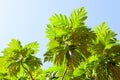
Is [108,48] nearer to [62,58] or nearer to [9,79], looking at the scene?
[62,58]

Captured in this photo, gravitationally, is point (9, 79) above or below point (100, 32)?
below

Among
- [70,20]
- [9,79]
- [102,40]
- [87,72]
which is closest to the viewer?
[70,20]

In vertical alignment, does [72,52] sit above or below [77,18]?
below

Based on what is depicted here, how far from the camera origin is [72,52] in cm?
2031

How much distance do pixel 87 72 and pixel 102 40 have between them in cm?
298

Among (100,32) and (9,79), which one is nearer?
(100,32)

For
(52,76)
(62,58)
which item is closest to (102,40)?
(62,58)

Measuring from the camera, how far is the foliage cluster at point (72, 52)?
20.3 meters

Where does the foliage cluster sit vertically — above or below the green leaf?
below

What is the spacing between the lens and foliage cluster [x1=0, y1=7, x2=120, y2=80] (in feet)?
66.6

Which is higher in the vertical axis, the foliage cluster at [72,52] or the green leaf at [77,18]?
the green leaf at [77,18]

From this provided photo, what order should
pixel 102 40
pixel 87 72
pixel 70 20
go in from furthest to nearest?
pixel 87 72
pixel 102 40
pixel 70 20

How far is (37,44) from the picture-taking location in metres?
22.9

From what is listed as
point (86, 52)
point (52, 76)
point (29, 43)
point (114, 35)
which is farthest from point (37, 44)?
point (114, 35)
